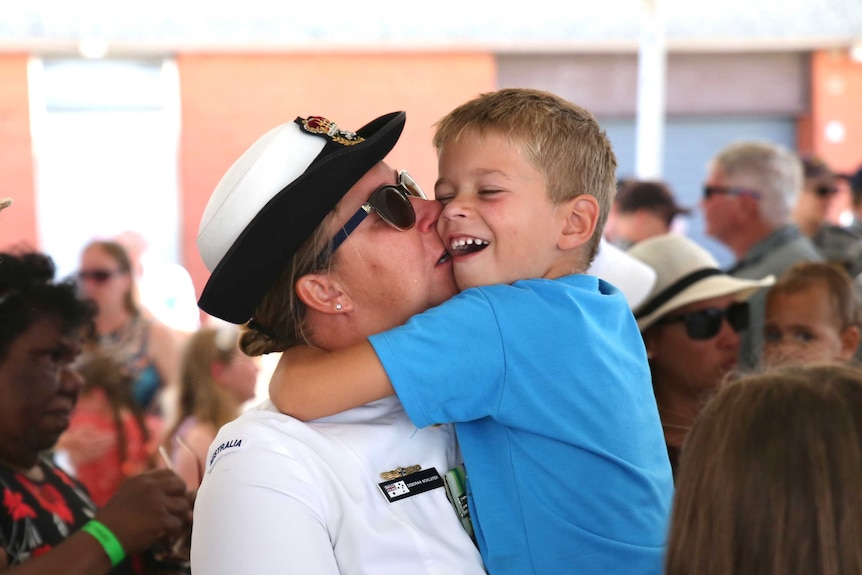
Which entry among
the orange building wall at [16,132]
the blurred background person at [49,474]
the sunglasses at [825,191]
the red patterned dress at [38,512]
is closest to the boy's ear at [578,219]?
the blurred background person at [49,474]

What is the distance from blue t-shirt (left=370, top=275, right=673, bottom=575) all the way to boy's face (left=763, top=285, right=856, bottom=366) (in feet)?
6.48

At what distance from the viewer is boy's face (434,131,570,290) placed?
6.77 feet

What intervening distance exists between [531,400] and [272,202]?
0.59m

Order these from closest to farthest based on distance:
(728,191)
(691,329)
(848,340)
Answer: (691,329), (848,340), (728,191)

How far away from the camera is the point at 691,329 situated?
3664mm

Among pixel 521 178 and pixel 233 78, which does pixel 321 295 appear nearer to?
pixel 521 178

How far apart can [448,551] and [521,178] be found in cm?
77

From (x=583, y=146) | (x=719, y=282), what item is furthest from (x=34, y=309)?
(x=719, y=282)

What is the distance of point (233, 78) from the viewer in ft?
39.3

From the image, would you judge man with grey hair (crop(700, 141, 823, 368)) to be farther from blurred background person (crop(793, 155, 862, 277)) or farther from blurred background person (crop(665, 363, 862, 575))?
blurred background person (crop(665, 363, 862, 575))

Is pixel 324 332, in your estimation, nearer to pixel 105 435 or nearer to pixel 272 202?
pixel 272 202

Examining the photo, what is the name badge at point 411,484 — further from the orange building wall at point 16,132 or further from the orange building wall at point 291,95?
the orange building wall at point 16,132

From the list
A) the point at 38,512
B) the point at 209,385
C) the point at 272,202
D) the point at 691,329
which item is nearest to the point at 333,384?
the point at 272,202

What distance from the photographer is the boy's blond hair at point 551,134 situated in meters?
2.07
